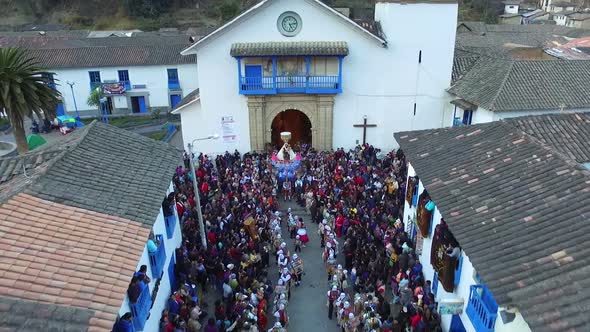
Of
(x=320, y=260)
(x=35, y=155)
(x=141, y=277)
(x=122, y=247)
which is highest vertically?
(x=35, y=155)

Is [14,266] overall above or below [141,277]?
above

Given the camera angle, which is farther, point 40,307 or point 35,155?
point 35,155

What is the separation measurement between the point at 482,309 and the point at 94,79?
130 feet

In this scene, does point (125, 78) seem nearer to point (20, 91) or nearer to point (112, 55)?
point (112, 55)

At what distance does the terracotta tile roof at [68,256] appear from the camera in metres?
7.70

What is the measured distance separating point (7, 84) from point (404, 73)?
64.9 ft

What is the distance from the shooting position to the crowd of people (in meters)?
13.2

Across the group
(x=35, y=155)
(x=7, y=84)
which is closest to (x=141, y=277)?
(x=35, y=155)

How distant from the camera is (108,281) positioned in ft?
27.8

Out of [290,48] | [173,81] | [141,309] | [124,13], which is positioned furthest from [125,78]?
[124,13]

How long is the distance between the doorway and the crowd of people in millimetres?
22013

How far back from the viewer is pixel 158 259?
12.8 m

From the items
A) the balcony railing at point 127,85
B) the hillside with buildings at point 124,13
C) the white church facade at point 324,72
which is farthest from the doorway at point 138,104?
the hillside with buildings at point 124,13

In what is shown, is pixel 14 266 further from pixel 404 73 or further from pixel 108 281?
pixel 404 73
